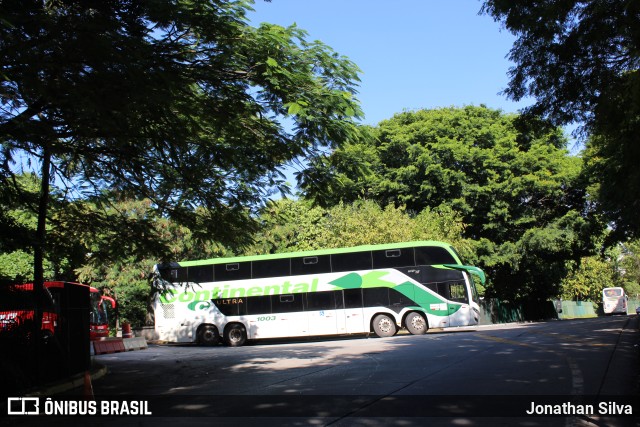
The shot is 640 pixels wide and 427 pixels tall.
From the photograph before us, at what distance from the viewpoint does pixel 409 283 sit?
2433 centimetres

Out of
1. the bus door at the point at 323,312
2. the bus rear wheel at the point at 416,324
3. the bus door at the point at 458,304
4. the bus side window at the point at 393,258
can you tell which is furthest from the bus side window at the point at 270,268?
the bus door at the point at 458,304

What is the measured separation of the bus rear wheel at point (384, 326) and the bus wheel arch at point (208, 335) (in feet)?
24.6

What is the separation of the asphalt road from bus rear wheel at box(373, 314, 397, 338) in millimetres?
9318

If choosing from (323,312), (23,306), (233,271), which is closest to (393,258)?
(323,312)

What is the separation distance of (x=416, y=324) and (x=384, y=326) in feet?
4.69

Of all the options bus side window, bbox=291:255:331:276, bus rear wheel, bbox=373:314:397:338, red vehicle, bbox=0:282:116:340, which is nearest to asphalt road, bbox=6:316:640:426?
red vehicle, bbox=0:282:116:340

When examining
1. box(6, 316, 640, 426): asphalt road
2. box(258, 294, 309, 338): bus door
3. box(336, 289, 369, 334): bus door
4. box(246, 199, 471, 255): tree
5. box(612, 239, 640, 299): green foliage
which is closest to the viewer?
box(6, 316, 640, 426): asphalt road

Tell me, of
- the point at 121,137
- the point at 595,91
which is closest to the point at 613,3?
the point at 595,91

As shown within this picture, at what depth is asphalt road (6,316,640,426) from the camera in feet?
21.9

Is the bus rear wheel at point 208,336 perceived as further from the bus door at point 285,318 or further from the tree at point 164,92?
the tree at point 164,92

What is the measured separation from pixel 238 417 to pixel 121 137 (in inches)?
183

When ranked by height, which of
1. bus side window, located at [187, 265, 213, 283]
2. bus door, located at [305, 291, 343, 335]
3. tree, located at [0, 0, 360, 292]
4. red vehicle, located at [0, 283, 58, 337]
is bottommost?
bus door, located at [305, 291, 343, 335]

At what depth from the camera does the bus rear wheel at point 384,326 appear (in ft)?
79.9

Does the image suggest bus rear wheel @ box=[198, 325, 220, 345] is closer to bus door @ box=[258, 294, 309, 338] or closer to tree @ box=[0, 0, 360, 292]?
bus door @ box=[258, 294, 309, 338]
